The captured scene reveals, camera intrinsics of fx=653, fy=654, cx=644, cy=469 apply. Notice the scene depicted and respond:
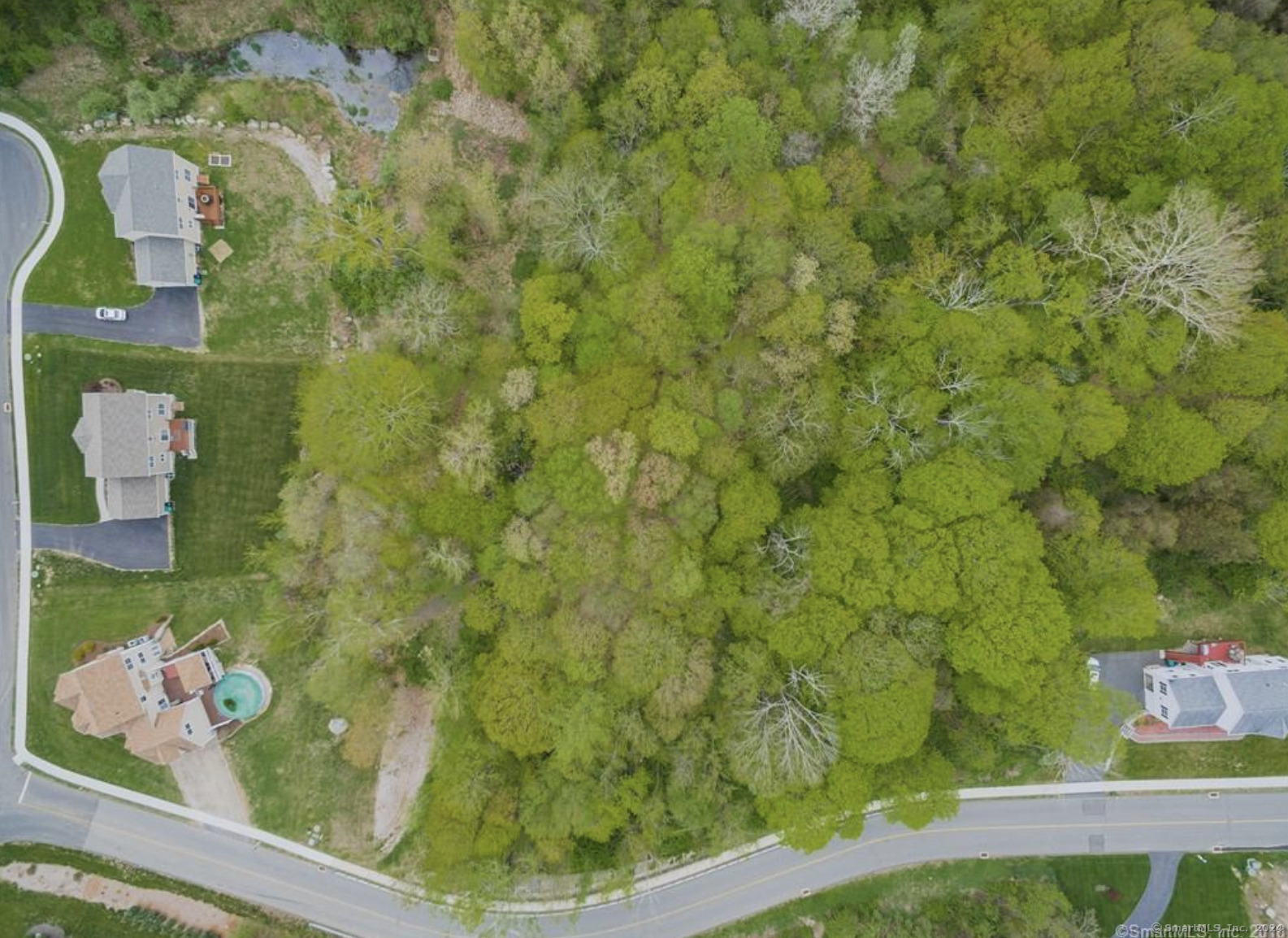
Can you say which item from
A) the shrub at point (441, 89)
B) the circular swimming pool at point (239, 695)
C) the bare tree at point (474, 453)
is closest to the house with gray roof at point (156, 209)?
the shrub at point (441, 89)

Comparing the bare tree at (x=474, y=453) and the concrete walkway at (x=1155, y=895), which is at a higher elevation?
the bare tree at (x=474, y=453)

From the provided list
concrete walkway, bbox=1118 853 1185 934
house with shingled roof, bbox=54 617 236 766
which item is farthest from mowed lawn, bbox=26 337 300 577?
concrete walkway, bbox=1118 853 1185 934

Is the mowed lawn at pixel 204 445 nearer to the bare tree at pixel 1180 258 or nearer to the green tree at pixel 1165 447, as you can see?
the bare tree at pixel 1180 258

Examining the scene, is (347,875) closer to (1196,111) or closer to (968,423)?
(968,423)

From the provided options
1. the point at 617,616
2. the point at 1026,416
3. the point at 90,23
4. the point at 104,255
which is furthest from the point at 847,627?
the point at 90,23

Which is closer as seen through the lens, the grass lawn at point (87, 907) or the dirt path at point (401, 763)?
the grass lawn at point (87, 907)

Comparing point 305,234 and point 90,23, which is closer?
point 90,23

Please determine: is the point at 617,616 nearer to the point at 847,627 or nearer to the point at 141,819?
the point at 847,627
